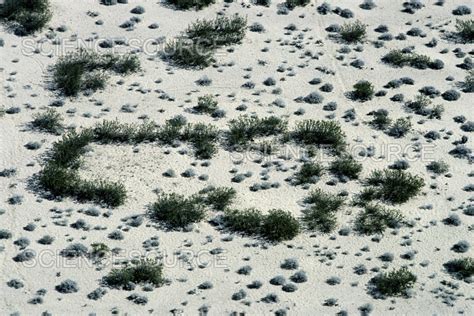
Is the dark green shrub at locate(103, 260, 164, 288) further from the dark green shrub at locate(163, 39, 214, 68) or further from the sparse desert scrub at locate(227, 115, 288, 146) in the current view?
the dark green shrub at locate(163, 39, 214, 68)

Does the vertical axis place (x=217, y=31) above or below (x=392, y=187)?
above

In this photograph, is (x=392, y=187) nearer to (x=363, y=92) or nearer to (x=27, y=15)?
(x=363, y=92)

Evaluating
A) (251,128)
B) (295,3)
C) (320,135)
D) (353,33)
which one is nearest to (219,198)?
(251,128)

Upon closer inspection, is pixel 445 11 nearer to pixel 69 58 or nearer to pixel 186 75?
pixel 186 75

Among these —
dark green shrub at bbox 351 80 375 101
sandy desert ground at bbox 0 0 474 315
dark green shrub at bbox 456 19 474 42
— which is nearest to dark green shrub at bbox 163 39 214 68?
sandy desert ground at bbox 0 0 474 315

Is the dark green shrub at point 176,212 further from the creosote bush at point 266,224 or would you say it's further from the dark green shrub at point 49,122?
the dark green shrub at point 49,122

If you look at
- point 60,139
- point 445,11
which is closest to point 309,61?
point 445,11

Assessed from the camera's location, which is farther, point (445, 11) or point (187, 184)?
point (445, 11)
